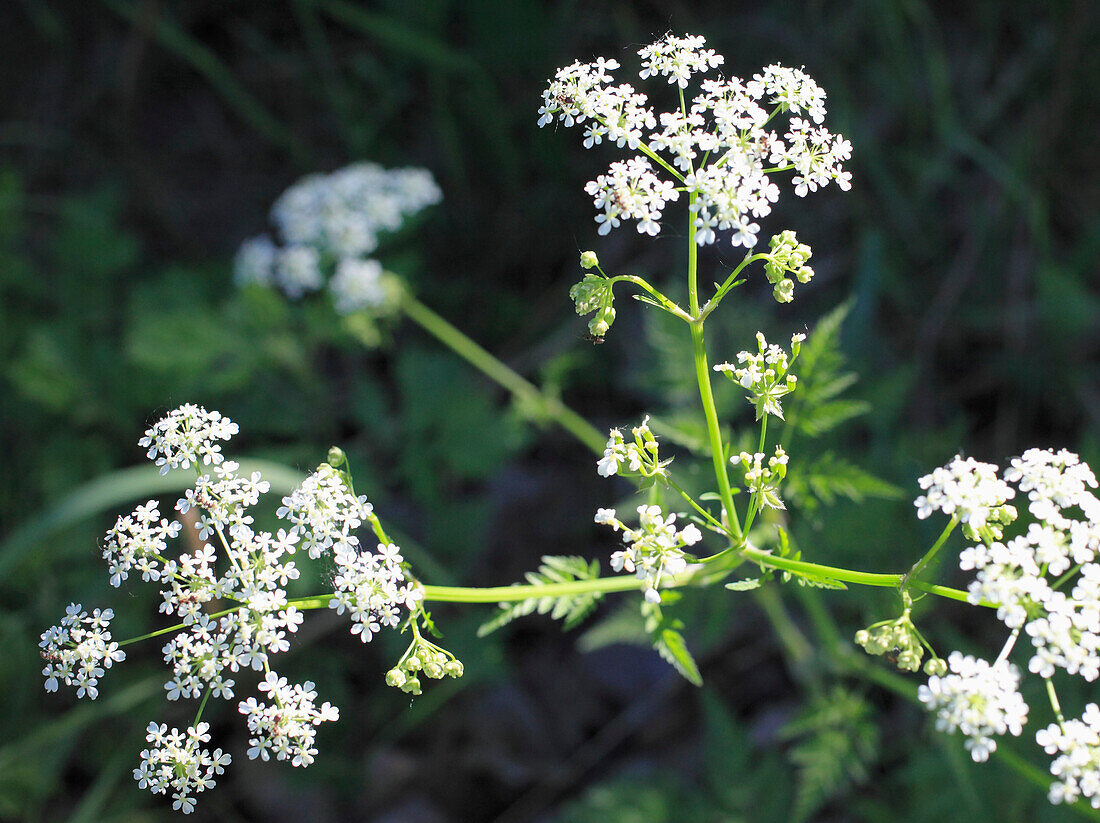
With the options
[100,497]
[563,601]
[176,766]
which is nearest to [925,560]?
[563,601]

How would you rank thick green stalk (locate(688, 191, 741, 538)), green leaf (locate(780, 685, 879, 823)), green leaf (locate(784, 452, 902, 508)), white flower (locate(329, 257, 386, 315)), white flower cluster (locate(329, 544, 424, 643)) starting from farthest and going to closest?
white flower (locate(329, 257, 386, 315)), green leaf (locate(780, 685, 879, 823)), green leaf (locate(784, 452, 902, 508)), thick green stalk (locate(688, 191, 741, 538)), white flower cluster (locate(329, 544, 424, 643))

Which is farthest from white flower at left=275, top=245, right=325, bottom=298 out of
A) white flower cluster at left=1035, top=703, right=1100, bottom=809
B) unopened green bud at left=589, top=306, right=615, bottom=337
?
white flower cluster at left=1035, top=703, right=1100, bottom=809

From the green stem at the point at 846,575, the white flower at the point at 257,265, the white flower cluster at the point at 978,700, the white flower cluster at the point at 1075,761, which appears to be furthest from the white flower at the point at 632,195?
the white flower at the point at 257,265

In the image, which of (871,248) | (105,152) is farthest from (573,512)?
(105,152)

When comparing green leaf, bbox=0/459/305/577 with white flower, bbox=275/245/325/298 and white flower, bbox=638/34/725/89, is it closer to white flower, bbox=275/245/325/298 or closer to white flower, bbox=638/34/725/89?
white flower, bbox=275/245/325/298

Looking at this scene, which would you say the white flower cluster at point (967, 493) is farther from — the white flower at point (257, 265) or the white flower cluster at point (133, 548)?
the white flower at point (257, 265)

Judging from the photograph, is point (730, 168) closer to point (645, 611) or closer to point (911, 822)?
point (645, 611)
